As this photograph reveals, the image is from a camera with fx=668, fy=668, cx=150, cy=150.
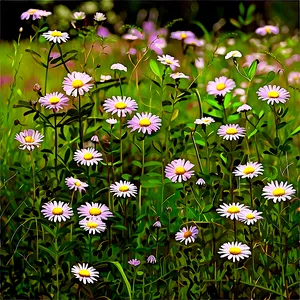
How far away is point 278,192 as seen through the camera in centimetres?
208

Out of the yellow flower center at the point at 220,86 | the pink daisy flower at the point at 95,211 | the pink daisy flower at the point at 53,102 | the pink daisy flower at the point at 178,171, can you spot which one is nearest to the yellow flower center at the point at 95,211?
the pink daisy flower at the point at 95,211

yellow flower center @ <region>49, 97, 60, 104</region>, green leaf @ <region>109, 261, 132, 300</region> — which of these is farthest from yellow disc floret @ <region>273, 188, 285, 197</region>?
yellow flower center @ <region>49, 97, 60, 104</region>

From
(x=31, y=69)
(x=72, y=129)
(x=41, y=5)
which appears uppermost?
(x=41, y=5)

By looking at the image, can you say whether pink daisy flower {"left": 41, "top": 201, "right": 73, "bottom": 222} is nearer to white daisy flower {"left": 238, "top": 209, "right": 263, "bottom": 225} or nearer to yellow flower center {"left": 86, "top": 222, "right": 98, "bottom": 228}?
yellow flower center {"left": 86, "top": 222, "right": 98, "bottom": 228}

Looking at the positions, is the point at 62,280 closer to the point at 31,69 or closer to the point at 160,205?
the point at 160,205

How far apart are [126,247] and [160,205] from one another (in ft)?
0.67

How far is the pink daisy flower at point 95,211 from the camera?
6.88 ft

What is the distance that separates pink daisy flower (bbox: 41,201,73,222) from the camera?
2.09m

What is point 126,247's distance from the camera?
2.16 metres

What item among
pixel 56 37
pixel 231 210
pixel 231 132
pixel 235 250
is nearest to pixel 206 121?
pixel 231 132

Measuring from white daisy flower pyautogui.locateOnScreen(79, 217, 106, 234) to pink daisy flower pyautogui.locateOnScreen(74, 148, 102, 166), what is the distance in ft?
0.58

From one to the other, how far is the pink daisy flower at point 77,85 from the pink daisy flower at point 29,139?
0.19 m

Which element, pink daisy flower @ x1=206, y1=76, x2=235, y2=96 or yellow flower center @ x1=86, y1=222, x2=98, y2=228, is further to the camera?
pink daisy flower @ x1=206, y1=76, x2=235, y2=96

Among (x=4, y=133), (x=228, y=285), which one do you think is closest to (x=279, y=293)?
(x=228, y=285)
